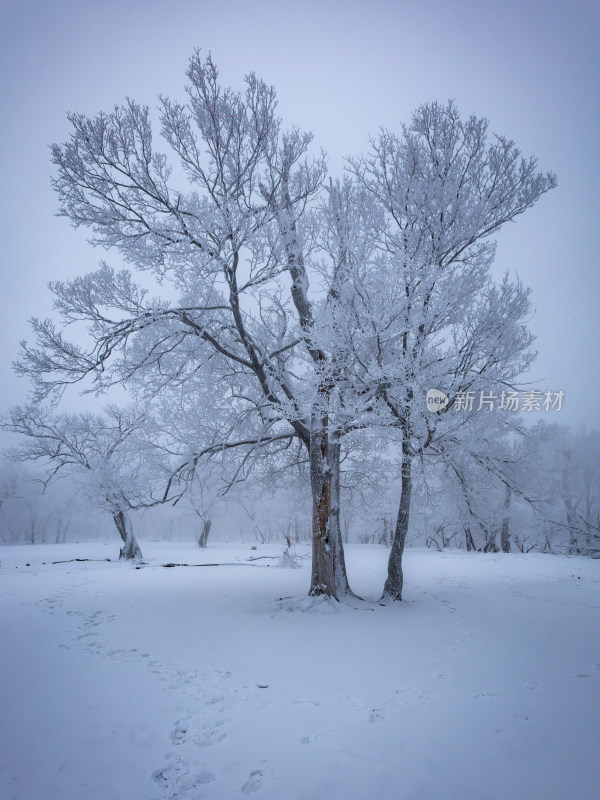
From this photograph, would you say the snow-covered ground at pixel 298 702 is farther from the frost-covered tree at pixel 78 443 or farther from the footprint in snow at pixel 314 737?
the frost-covered tree at pixel 78 443

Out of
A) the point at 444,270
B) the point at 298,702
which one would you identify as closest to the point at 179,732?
the point at 298,702

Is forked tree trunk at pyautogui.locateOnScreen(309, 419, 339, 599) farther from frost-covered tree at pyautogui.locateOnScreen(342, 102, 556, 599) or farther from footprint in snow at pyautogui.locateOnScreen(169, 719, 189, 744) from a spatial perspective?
footprint in snow at pyautogui.locateOnScreen(169, 719, 189, 744)

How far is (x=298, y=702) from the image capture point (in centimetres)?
365

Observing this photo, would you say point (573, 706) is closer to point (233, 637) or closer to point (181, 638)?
point (233, 637)

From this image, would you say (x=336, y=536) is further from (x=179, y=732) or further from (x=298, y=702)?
(x=179, y=732)

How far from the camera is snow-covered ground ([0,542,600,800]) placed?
2.60 metres

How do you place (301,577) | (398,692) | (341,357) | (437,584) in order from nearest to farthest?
(398,692)
(341,357)
(437,584)
(301,577)

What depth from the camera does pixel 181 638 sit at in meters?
5.51

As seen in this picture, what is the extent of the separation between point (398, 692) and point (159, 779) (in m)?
2.30

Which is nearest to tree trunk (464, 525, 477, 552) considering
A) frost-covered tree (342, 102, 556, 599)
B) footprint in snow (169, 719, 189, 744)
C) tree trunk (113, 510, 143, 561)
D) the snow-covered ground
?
the snow-covered ground

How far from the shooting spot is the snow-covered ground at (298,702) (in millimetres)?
2600

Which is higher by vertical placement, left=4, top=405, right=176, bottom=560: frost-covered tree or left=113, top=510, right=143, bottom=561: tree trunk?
left=4, top=405, right=176, bottom=560: frost-covered tree

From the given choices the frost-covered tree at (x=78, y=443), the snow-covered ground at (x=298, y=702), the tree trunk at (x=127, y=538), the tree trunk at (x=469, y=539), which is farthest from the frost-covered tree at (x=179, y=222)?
the tree trunk at (x=469, y=539)

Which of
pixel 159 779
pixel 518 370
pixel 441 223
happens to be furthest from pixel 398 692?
pixel 441 223
